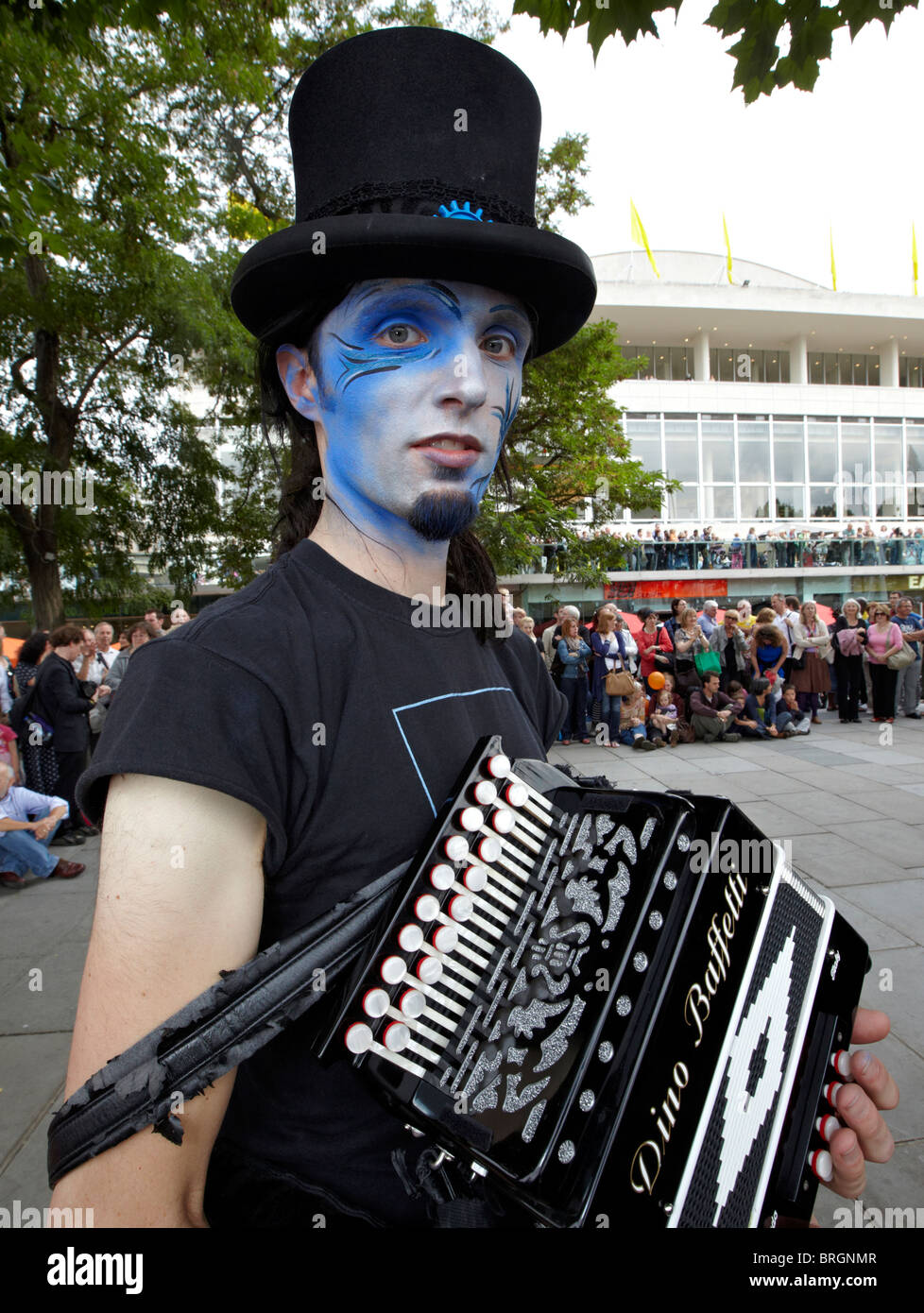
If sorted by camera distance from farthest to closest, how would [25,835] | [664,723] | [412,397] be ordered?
1. [664,723]
2. [25,835]
3. [412,397]

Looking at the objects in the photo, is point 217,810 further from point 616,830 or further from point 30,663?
point 30,663

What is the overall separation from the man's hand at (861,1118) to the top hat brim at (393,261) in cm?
150

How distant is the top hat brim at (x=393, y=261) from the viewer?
114 cm

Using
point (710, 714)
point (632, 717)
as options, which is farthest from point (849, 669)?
point (632, 717)

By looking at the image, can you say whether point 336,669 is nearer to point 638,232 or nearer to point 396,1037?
point 396,1037

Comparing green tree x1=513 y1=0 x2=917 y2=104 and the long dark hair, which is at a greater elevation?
green tree x1=513 y1=0 x2=917 y2=104

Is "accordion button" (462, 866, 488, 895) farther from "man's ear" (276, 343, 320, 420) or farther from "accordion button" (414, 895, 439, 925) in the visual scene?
"man's ear" (276, 343, 320, 420)

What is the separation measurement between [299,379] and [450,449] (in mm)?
342

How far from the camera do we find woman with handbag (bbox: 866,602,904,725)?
37.0ft

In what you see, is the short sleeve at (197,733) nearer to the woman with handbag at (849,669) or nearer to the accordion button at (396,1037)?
the accordion button at (396,1037)

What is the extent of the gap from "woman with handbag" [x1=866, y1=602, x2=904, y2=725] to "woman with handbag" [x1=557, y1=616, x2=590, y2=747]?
455 centimetres

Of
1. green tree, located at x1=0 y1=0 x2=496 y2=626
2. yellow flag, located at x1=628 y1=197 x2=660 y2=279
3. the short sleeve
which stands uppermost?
yellow flag, located at x1=628 y1=197 x2=660 y2=279

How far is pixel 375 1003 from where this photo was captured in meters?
0.92

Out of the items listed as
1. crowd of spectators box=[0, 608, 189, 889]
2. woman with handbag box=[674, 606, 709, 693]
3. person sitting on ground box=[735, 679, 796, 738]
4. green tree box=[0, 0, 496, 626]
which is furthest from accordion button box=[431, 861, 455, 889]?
person sitting on ground box=[735, 679, 796, 738]
